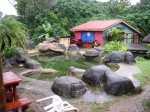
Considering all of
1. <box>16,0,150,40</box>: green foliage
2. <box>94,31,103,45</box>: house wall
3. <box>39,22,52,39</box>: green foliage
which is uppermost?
<box>16,0,150,40</box>: green foliage

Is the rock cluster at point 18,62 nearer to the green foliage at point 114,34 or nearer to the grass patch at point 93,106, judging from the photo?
the grass patch at point 93,106

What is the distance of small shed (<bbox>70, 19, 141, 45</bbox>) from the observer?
21.1 meters

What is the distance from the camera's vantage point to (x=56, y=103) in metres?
5.53

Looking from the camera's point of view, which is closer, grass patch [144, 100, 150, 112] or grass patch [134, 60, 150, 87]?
grass patch [144, 100, 150, 112]

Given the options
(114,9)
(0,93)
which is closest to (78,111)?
(0,93)

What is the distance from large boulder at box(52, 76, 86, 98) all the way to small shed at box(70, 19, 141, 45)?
13780 mm

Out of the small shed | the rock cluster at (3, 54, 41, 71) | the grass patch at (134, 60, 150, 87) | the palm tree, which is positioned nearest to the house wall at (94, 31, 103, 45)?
the small shed

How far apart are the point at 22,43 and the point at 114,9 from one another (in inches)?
951

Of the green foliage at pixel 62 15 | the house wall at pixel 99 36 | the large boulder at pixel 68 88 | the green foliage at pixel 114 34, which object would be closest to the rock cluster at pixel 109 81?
the large boulder at pixel 68 88

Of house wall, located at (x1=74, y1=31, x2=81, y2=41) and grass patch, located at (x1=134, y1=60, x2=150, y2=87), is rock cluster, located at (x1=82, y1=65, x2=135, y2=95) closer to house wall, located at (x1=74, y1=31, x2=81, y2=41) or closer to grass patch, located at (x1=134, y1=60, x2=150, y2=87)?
grass patch, located at (x1=134, y1=60, x2=150, y2=87)

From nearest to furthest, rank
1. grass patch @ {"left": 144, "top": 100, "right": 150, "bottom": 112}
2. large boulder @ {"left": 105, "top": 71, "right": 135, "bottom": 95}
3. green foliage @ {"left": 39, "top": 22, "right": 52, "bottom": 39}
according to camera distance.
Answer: grass patch @ {"left": 144, "top": 100, "right": 150, "bottom": 112} → large boulder @ {"left": 105, "top": 71, "right": 135, "bottom": 95} → green foliage @ {"left": 39, "top": 22, "right": 52, "bottom": 39}

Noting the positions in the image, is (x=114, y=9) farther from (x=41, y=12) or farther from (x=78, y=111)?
(x=78, y=111)

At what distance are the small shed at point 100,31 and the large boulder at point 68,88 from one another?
13.8m

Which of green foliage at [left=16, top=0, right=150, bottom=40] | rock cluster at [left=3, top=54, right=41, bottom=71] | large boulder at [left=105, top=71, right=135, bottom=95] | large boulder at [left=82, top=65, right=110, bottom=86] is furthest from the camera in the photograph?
green foliage at [left=16, top=0, right=150, bottom=40]
